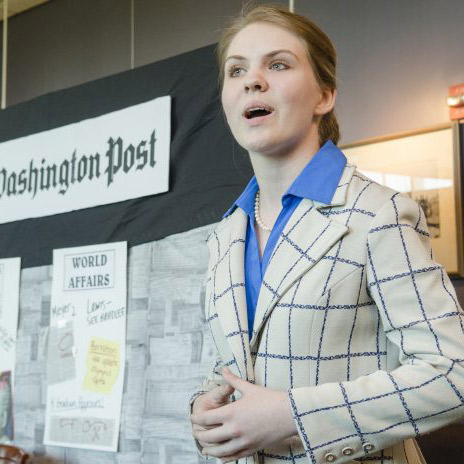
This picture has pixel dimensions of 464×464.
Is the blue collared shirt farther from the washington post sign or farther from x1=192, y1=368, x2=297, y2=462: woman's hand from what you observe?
the washington post sign

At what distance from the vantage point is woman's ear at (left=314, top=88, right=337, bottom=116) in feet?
4.38

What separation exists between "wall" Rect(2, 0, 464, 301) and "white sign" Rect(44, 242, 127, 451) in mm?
1099

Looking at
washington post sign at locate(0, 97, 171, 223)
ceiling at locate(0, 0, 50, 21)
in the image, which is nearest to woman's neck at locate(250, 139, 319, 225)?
washington post sign at locate(0, 97, 171, 223)

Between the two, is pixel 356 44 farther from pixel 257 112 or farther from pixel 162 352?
pixel 257 112

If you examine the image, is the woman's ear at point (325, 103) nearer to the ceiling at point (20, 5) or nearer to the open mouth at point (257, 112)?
the open mouth at point (257, 112)

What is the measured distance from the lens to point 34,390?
2.54m

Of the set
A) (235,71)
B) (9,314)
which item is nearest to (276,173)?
(235,71)

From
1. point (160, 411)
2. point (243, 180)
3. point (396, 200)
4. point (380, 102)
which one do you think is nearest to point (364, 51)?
point (380, 102)

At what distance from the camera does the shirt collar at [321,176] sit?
1241 millimetres

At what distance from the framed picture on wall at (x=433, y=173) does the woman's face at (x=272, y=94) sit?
152cm

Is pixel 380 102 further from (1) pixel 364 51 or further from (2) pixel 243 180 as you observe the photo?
(2) pixel 243 180

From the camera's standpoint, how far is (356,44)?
297 cm

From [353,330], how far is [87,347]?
1379mm

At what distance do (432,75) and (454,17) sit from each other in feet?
0.70
